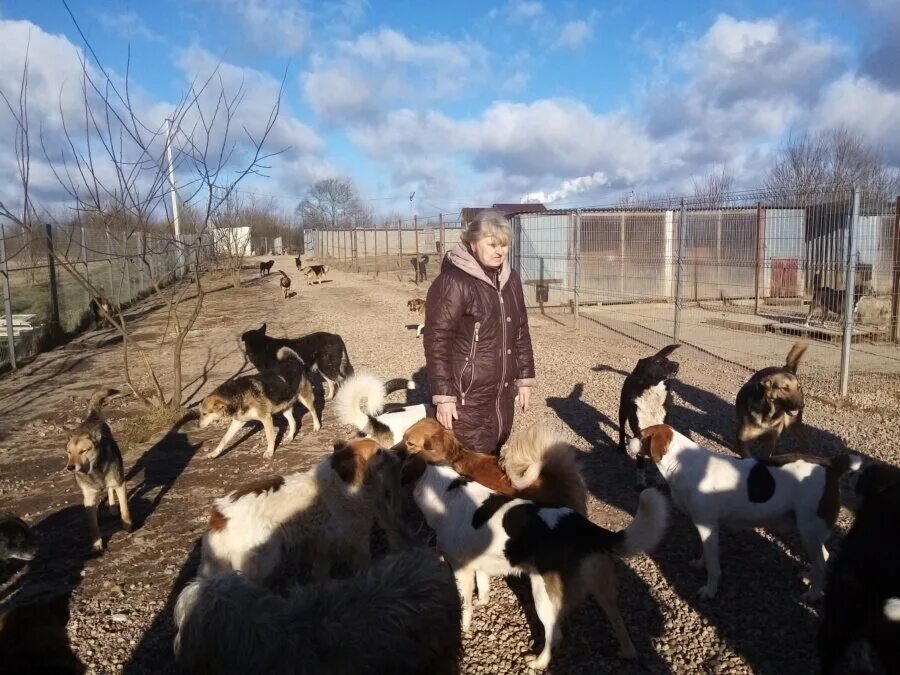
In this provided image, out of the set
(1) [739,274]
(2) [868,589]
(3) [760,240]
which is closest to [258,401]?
(2) [868,589]

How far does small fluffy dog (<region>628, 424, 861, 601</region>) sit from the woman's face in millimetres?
1602

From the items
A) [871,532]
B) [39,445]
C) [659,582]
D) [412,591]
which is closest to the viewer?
[412,591]

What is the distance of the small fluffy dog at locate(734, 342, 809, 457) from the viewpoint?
4988 millimetres

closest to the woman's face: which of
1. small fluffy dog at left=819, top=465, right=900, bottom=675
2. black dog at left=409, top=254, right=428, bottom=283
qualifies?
small fluffy dog at left=819, top=465, right=900, bottom=675

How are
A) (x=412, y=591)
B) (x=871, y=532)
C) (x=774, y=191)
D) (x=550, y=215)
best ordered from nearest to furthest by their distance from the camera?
1. (x=412, y=591)
2. (x=871, y=532)
3. (x=774, y=191)
4. (x=550, y=215)

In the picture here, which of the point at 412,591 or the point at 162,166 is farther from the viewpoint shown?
the point at 162,166

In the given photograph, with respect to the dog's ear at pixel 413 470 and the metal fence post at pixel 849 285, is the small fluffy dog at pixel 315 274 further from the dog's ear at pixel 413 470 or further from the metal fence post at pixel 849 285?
the dog's ear at pixel 413 470

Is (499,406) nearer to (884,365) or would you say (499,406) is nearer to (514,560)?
(514,560)

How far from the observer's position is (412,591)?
202 cm

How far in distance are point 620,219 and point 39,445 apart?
1339cm

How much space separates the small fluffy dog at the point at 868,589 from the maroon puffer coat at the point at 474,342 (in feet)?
5.92

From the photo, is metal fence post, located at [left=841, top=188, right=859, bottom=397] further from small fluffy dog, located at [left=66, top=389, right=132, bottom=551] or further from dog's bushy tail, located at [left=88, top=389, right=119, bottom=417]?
dog's bushy tail, located at [left=88, top=389, right=119, bottom=417]

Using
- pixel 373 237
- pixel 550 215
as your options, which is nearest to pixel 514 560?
pixel 550 215

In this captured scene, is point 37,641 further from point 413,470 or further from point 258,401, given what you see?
point 258,401
